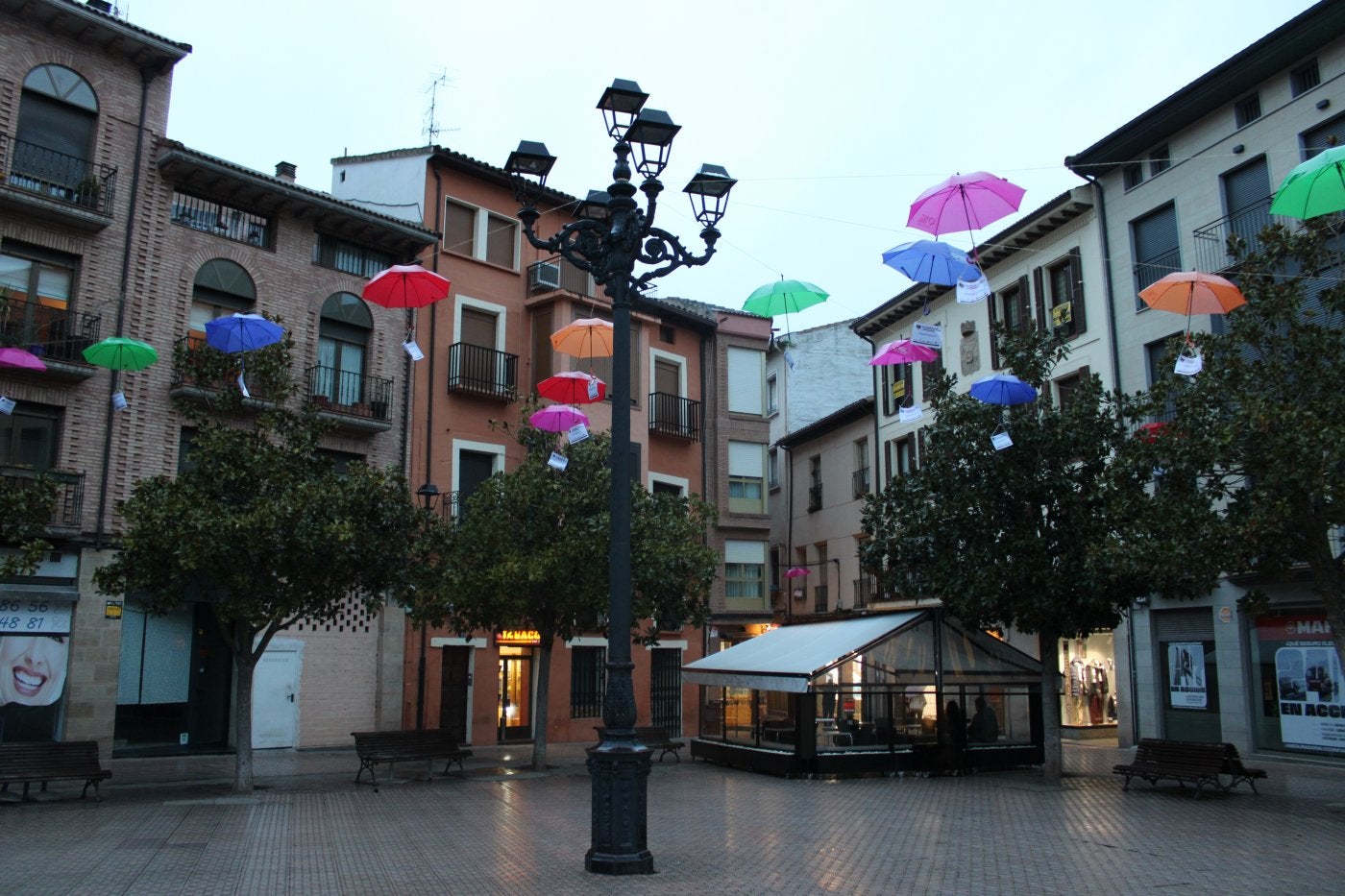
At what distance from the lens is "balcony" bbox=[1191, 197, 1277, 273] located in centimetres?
2142

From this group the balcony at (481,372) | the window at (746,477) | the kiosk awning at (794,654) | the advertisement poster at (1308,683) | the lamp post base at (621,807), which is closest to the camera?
the lamp post base at (621,807)

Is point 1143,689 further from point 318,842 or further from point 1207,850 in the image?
point 318,842

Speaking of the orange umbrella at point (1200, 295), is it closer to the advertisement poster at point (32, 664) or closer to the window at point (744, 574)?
the advertisement poster at point (32, 664)

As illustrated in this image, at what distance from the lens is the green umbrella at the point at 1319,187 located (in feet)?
40.9

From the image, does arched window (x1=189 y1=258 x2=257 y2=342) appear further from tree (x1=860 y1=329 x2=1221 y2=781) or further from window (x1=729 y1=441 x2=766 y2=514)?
window (x1=729 y1=441 x2=766 y2=514)

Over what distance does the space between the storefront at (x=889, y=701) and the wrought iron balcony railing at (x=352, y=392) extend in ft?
33.7

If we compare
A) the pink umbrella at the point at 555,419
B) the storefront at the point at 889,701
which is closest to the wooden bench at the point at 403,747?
the storefront at the point at 889,701

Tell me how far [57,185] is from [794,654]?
1677cm

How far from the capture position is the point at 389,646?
25.6 metres

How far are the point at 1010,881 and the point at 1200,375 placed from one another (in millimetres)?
8323

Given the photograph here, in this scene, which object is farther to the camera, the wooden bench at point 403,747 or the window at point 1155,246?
the window at point 1155,246

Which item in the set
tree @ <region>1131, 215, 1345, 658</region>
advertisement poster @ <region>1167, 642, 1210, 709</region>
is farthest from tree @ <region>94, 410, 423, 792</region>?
advertisement poster @ <region>1167, 642, 1210, 709</region>

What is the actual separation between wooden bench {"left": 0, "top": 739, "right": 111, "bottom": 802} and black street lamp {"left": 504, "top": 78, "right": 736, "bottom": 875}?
9204 millimetres

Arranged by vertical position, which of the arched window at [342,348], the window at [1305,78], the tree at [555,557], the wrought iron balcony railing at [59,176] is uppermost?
the window at [1305,78]
